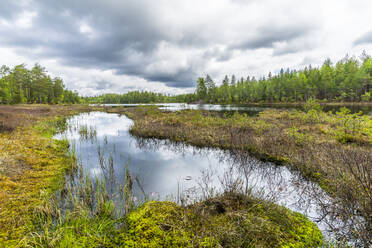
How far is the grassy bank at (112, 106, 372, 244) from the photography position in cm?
354

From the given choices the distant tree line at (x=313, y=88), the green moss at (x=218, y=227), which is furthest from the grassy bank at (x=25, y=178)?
the distant tree line at (x=313, y=88)

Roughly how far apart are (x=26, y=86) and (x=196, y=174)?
247ft

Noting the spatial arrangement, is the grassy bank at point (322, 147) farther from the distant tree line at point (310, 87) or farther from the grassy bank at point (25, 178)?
the distant tree line at point (310, 87)

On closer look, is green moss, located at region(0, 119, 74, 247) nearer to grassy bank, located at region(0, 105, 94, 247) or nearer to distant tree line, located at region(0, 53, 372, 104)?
grassy bank, located at region(0, 105, 94, 247)

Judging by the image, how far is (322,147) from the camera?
8.15 metres

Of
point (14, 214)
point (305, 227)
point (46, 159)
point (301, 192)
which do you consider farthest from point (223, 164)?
point (46, 159)

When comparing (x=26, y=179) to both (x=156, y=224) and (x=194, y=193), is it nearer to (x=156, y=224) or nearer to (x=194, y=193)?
(x=156, y=224)

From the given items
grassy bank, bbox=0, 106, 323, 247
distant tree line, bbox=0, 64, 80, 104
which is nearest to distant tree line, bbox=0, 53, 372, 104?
distant tree line, bbox=0, 64, 80, 104

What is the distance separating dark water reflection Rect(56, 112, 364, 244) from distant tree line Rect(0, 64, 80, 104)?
53887 mm

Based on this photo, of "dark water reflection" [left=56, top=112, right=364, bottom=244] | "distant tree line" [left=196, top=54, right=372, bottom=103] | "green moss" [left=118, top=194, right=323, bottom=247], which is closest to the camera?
"green moss" [left=118, top=194, right=323, bottom=247]

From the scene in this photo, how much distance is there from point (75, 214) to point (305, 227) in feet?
17.8

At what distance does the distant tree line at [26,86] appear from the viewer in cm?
4462

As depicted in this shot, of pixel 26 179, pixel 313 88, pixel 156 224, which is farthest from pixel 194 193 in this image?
pixel 313 88

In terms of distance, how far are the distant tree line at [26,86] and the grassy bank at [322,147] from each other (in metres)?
53.5
